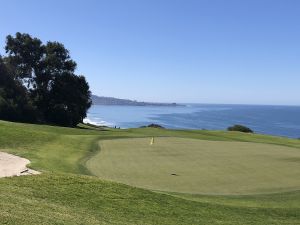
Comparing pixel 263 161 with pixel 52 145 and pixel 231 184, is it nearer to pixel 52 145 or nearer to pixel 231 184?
pixel 231 184

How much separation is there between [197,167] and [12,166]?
737 cm

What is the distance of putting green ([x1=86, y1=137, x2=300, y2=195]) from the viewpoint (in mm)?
16203

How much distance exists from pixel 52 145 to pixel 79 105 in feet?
144

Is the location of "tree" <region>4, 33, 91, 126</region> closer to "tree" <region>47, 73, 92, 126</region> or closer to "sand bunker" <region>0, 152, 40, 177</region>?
"tree" <region>47, 73, 92, 126</region>

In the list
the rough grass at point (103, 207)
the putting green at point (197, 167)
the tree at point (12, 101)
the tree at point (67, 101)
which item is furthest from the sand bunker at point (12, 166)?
the tree at point (67, 101)

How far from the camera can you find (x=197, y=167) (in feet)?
64.6

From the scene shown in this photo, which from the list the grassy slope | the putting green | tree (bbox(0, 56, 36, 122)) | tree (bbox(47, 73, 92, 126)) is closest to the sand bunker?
the grassy slope

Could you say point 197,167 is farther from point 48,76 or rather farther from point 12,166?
point 48,76

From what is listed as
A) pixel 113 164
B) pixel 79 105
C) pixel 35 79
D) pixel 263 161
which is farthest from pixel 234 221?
pixel 35 79

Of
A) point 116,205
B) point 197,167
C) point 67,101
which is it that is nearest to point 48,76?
point 67,101

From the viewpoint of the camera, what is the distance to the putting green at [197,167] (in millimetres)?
16203

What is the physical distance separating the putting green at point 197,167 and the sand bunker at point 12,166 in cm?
251

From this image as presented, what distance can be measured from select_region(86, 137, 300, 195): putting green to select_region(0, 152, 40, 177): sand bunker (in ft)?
8.24

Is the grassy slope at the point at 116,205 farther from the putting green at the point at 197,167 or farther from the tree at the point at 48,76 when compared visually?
the tree at the point at 48,76
